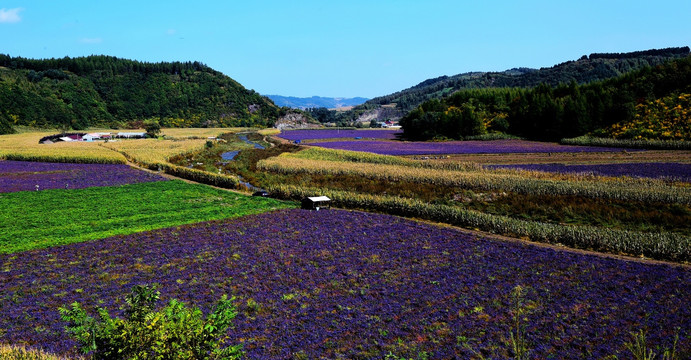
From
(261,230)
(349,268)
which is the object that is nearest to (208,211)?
(261,230)

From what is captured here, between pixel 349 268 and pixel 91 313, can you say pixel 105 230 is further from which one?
pixel 349 268

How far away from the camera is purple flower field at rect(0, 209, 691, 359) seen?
1373 centimetres

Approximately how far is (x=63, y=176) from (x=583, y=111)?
88549 mm

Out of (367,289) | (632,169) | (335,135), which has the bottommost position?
(367,289)

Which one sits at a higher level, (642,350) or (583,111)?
(583,111)

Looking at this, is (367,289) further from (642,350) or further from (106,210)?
(106,210)

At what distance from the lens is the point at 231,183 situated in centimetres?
4659

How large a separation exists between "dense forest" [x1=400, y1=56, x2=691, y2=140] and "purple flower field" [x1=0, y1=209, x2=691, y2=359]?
67.0 metres

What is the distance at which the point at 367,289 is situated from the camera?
59.7ft

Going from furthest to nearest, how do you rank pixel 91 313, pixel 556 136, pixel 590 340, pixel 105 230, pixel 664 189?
pixel 556 136, pixel 664 189, pixel 105 230, pixel 91 313, pixel 590 340

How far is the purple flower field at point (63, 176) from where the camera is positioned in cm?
4606

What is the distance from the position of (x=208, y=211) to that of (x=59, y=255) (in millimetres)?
12618

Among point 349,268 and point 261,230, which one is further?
point 261,230

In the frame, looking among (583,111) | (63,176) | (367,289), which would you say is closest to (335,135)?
(583,111)
